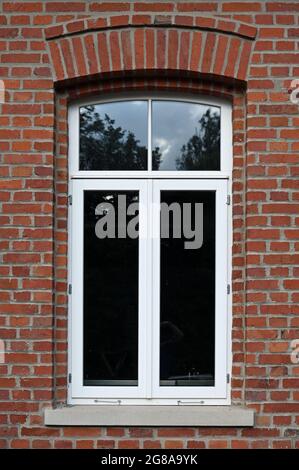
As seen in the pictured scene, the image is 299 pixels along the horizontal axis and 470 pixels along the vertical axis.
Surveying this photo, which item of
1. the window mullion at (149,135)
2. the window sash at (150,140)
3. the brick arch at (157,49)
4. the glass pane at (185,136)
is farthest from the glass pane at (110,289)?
the brick arch at (157,49)

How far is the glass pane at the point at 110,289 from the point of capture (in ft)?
15.0

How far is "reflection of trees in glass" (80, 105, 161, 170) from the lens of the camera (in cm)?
462

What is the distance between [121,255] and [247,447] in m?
1.67

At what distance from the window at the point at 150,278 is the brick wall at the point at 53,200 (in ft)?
0.74

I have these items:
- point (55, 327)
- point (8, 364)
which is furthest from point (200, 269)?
point (8, 364)

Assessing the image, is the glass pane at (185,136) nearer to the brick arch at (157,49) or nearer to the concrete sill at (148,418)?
the brick arch at (157,49)

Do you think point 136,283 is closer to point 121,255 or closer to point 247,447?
point 121,255

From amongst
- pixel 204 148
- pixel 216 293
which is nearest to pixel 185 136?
pixel 204 148

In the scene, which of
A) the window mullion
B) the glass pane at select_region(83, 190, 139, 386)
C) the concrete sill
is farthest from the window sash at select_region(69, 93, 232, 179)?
the concrete sill

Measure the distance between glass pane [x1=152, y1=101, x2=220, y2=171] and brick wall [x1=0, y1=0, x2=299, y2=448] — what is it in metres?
0.29

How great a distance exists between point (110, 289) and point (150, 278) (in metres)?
0.32

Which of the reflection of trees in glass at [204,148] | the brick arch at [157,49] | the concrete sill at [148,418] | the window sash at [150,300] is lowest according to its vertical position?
the concrete sill at [148,418]

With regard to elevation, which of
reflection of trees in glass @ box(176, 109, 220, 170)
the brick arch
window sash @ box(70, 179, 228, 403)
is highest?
the brick arch

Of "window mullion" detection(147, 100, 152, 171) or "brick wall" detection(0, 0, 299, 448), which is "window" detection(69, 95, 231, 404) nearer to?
"window mullion" detection(147, 100, 152, 171)
